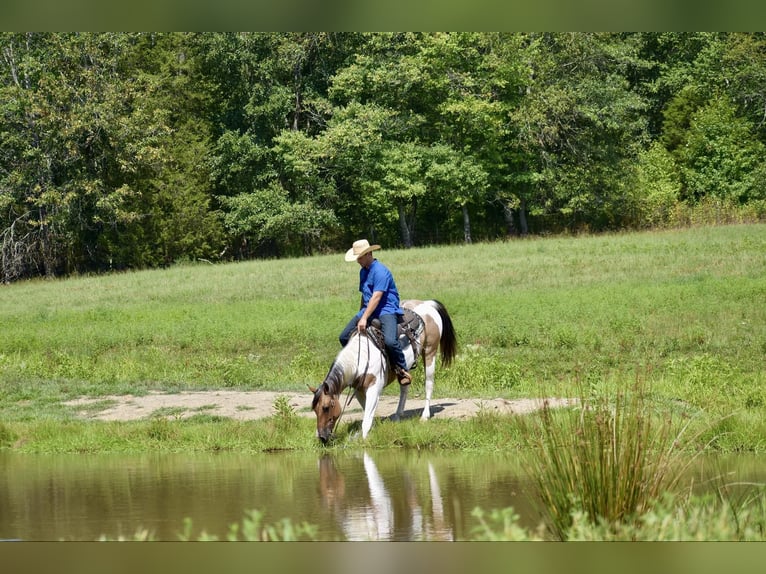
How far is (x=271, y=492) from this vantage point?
10117 mm

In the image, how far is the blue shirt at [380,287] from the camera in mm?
12836

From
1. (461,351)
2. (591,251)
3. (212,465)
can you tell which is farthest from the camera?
(591,251)

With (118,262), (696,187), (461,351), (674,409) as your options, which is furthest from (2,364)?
(696,187)

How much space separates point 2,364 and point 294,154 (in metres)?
33.8

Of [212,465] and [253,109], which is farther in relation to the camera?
[253,109]

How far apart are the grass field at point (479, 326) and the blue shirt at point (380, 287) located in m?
2.00

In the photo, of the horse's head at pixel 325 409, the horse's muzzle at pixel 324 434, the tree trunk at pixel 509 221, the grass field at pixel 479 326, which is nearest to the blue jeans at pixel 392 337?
the horse's head at pixel 325 409

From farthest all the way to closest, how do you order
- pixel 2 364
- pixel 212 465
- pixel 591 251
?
pixel 591 251, pixel 2 364, pixel 212 465

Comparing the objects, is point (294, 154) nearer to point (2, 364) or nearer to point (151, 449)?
point (2, 364)

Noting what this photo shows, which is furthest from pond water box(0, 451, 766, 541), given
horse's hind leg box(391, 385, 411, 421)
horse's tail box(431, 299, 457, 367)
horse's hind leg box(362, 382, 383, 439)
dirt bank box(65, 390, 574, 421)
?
horse's tail box(431, 299, 457, 367)

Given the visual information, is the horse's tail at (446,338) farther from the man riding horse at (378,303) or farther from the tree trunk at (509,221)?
the tree trunk at (509,221)

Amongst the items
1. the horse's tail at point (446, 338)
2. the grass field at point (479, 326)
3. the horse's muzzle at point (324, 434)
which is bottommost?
the grass field at point (479, 326)

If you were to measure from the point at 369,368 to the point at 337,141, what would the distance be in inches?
1627

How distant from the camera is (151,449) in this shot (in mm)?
13289
